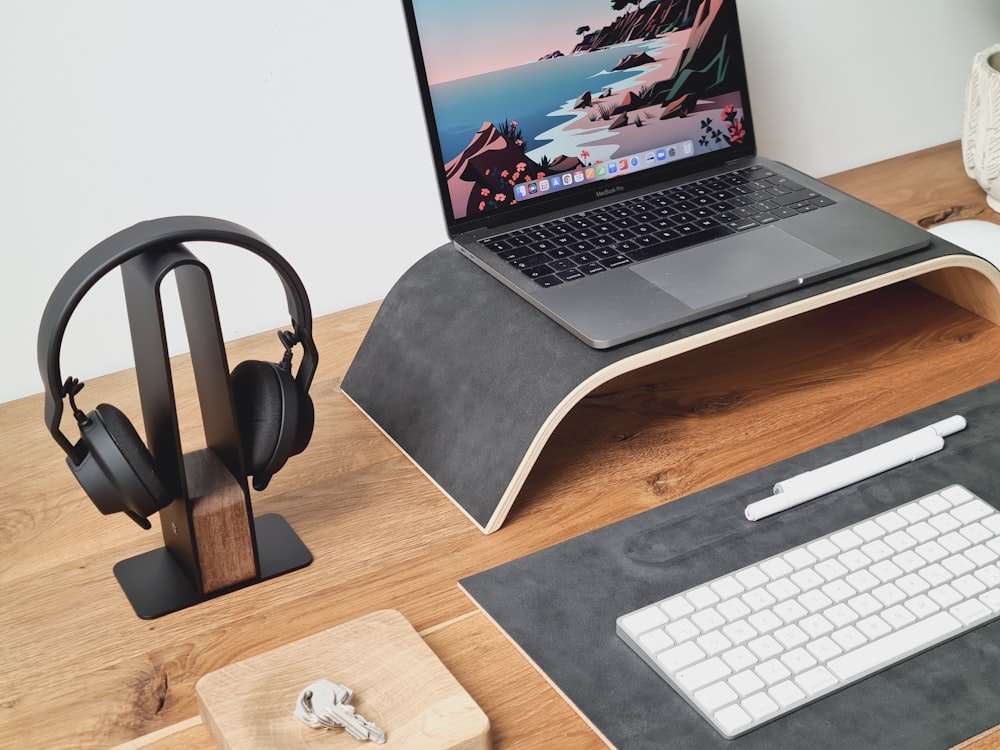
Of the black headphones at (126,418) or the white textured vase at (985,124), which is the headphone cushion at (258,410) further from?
the white textured vase at (985,124)

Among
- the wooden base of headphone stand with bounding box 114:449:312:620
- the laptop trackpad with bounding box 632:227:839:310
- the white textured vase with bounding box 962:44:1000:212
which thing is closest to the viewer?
the wooden base of headphone stand with bounding box 114:449:312:620

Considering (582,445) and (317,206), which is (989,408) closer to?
(582,445)

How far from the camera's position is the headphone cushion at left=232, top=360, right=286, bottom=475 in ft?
2.40

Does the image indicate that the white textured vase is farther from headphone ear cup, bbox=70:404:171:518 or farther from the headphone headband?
headphone ear cup, bbox=70:404:171:518

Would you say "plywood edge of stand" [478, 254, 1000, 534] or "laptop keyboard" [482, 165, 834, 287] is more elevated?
"laptop keyboard" [482, 165, 834, 287]

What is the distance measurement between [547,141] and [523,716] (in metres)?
0.52

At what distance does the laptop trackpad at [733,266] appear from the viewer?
33.1 inches

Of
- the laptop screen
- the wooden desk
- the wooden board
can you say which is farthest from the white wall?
the wooden board

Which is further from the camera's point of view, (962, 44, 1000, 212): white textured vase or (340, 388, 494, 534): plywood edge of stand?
(962, 44, 1000, 212): white textured vase

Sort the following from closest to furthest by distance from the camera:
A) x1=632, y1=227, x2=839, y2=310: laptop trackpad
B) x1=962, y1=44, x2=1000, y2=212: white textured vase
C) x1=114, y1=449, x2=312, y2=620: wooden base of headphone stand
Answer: x1=114, y1=449, x2=312, y2=620: wooden base of headphone stand, x1=632, y1=227, x2=839, y2=310: laptop trackpad, x1=962, y1=44, x2=1000, y2=212: white textured vase

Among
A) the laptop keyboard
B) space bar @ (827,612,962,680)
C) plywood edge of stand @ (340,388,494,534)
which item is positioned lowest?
space bar @ (827,612,962,680)

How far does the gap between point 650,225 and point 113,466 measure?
493 mm

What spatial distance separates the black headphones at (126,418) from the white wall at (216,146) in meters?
0.33

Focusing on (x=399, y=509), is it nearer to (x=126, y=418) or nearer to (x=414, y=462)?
(x=414, y=462)
